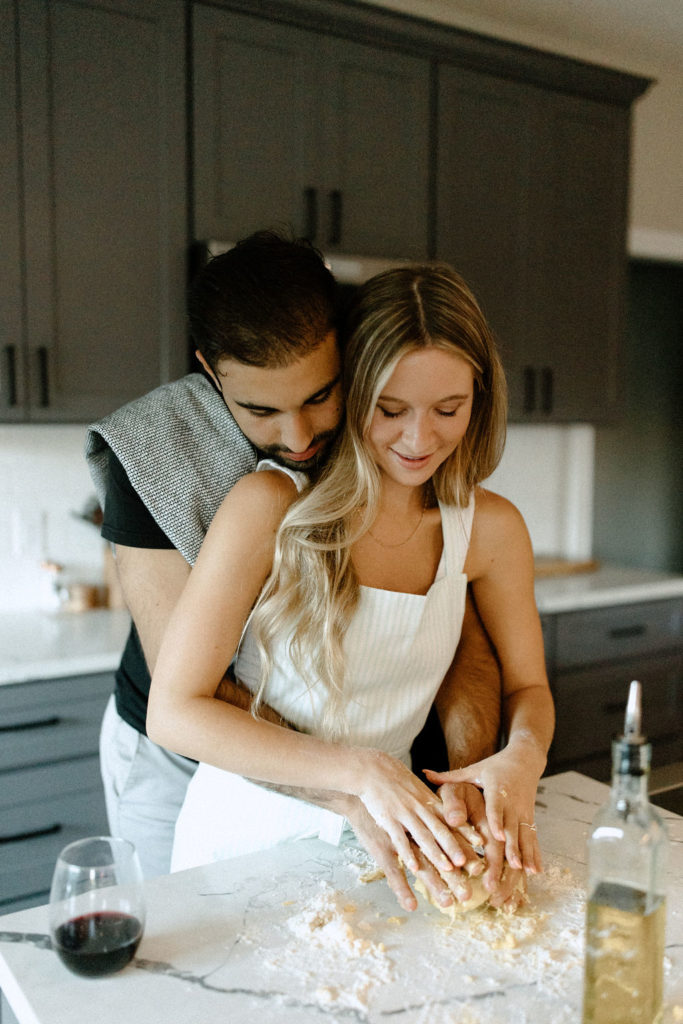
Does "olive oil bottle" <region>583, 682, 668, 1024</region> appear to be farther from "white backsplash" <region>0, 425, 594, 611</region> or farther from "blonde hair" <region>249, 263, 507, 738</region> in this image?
"white backsplash" <region>0, 425, 594, 611</region>

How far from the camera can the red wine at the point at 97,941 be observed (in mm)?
827

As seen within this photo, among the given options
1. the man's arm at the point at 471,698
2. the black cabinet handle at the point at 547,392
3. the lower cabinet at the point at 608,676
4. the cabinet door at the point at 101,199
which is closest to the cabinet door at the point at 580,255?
the black cabinet handle at the point at 547,392

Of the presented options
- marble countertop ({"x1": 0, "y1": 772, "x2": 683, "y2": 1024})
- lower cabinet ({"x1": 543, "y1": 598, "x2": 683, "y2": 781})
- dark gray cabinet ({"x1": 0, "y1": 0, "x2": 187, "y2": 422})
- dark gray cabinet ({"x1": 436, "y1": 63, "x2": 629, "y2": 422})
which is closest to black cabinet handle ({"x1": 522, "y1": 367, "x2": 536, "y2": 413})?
dark gray cabinet ({"x1": 436, "y1": 63, "x2": 629, "y2": 422})

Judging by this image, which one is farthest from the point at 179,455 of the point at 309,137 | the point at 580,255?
the point at 580,255

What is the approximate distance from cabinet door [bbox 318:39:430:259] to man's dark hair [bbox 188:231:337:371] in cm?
152

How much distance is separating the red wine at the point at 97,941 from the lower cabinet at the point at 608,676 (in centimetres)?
219

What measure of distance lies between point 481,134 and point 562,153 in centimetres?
36

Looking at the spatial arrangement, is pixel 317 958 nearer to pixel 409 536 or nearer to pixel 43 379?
pixel 409 536

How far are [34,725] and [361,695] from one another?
1058 millimetres

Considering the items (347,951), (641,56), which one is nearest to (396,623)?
(347,951)

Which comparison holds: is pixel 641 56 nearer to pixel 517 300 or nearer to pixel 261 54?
pixel 517 300

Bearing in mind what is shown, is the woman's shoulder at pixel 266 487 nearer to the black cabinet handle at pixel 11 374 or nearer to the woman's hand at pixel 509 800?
the woman's hand at pixel 509 800

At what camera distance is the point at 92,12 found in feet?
7.39

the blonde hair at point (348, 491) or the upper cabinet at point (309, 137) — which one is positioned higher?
the upper cabinet at point (309, 137)
